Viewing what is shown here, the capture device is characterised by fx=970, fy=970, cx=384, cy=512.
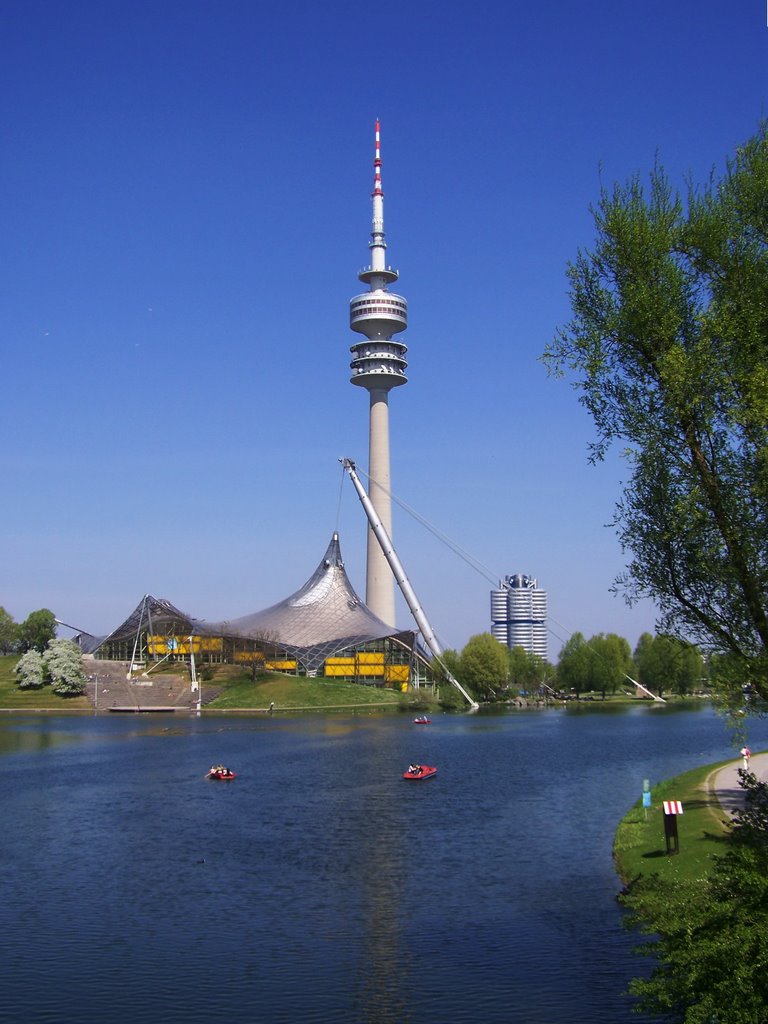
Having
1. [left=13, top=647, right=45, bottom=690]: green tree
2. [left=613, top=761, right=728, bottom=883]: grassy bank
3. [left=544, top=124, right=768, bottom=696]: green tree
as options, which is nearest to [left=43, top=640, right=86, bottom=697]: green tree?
[left=13, top=647, right=45, bottom=690]: green tree

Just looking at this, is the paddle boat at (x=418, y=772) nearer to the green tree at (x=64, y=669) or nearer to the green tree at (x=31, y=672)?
the green tree at (x=64, y=669)

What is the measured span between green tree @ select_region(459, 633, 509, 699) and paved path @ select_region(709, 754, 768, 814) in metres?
79.2

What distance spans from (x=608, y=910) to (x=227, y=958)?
33.5ft

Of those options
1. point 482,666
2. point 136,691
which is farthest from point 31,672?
point 482,666

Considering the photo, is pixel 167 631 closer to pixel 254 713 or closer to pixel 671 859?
pixel 254 713

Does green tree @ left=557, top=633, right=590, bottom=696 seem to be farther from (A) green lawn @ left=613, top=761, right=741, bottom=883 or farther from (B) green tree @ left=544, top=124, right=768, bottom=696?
(B) green tree @ left=544, top=124, right=768, bottom=696

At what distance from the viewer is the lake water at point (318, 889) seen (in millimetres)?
20656

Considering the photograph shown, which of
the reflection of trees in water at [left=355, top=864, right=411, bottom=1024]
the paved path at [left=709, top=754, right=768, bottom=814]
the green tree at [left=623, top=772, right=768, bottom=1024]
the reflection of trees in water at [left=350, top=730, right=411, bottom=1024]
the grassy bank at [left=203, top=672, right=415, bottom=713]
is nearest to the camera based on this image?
the green tree at [left=623, top=772, right=768, bottom=1024]

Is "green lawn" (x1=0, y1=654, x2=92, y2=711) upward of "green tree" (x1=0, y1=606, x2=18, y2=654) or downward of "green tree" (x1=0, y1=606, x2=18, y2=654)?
downward

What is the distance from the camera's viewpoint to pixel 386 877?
31297 mm

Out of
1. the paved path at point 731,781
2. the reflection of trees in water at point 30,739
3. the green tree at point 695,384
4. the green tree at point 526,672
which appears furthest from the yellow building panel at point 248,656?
the green tree at point 695,384

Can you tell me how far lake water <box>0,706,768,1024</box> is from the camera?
20656 millimetres

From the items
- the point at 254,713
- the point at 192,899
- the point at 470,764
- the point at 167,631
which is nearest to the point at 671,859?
the point at 192,899

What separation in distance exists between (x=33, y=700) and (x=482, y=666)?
188 ft
